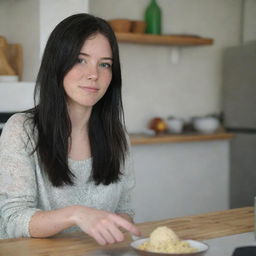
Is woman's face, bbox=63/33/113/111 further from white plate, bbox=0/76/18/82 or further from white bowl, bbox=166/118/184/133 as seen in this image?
white bowl, bbox=166/118/184/133

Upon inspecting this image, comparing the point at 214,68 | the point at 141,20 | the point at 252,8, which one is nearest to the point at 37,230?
the point at 141,20

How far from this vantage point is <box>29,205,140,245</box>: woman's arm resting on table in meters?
1.08

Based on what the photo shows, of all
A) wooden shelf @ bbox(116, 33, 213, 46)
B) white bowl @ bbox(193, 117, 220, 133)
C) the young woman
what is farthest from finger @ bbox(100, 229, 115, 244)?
white bowl @ bbox(193, 117, 220, 133)

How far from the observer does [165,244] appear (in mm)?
1011

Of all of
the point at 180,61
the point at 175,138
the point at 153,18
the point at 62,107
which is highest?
the point at 153,18

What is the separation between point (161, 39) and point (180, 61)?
0.55 meters

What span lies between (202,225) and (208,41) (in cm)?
274

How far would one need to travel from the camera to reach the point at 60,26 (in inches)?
59.6

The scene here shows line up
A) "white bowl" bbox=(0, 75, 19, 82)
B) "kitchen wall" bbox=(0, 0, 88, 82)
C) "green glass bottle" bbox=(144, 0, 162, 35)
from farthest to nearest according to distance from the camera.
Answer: "green glass bottle" bbox=(144, 0, 162, 35), "kitchen wall" bbox=(0, 0, 88, 82), "white bowl" bbox=(0, 75, 19, 82)

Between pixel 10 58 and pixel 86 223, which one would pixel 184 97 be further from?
pixel 86 223

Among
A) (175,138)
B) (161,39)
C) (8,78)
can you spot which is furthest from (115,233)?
(161,39)

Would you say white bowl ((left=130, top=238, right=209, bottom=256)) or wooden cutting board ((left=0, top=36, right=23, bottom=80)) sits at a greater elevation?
wooden cutting board ((left=0, top=36, right=23, bottom=80))

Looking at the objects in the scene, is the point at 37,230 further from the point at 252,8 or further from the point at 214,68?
the point at 252,8

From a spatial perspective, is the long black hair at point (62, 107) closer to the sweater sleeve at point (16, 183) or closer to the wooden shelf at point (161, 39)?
the sweater sleeve at point (16, 183)
